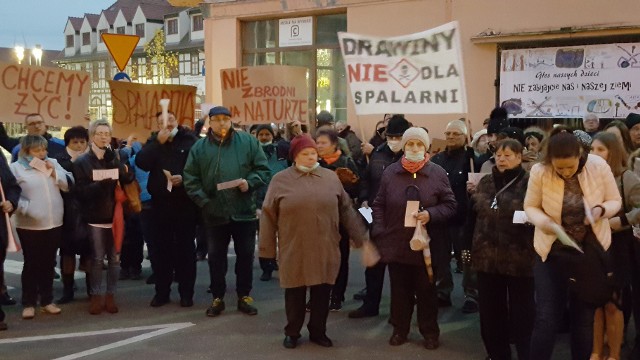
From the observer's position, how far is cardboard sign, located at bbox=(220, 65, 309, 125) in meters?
9.51

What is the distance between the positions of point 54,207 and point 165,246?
3.84 feet

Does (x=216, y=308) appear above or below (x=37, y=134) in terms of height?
below

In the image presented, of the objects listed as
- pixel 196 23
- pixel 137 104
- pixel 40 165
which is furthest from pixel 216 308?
pixel 196 23

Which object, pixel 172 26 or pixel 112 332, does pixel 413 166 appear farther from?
pixel 172 26

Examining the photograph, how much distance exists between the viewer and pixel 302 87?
9.64m

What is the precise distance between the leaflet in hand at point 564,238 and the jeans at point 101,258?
182 inches

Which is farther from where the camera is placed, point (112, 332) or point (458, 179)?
point (458, 179)

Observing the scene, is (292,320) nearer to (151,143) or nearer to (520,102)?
(151,143)

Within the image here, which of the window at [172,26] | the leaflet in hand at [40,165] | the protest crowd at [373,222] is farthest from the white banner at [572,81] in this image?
the window at [172,26]

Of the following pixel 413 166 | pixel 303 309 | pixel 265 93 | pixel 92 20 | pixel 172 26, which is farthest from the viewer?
pixel 92 20

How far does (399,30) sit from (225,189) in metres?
10.4

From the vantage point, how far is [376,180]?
759 centimetres

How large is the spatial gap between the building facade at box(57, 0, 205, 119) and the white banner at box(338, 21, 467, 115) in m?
44.4

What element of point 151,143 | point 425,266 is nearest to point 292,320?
point 425,266
